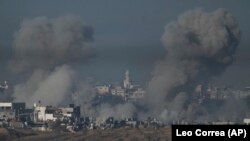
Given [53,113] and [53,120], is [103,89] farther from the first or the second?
[53,120]

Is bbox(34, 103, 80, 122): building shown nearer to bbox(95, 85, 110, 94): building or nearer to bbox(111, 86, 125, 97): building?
bbox(95, 85, 110, 94): building

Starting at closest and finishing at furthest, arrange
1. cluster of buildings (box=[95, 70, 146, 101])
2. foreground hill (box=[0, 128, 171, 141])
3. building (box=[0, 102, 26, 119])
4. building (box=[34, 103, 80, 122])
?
foreground hill (box=[0, 128, 171, 141]) → building (box=[0, 102, 26, 119]) → building (box=[34, 103, 80, 122]) → cluster of buildings (box=[95, 70, 146, 101])

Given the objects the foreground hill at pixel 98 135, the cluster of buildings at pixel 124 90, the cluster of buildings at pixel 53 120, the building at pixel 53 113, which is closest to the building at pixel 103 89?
the cluster of buildings at pixel 124 90

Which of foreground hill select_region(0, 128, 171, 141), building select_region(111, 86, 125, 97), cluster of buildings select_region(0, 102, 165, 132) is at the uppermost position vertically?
building select_region(111, 86, 125, 97)

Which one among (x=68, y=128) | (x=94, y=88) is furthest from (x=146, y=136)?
(x=94, y=88)

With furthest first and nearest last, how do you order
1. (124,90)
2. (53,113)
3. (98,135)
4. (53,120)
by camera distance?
1. (124,90)
2. (53,113)
3. (53,120)
4. (98,135)

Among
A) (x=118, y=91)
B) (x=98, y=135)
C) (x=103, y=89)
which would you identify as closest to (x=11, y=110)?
Answer: (x=98, y=135)

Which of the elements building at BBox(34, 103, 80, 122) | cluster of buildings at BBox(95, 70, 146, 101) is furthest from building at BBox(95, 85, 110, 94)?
building at BBox(34, 103, 80, 122)

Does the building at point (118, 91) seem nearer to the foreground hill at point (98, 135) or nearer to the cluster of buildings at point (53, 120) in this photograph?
the cluster of buildings at point (53, 120)
